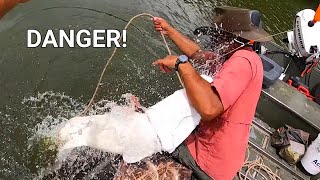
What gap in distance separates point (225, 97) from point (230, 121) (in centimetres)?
37

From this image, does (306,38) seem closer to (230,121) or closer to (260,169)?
(260,169)

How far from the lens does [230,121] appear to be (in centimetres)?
406

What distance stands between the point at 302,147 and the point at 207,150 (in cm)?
228

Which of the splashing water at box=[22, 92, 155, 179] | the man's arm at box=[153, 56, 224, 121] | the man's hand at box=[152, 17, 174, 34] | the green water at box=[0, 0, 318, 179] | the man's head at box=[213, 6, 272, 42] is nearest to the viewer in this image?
the man's arm at box=[153, 56, 224, 121]

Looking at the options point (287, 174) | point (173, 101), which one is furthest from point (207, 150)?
point (287, 174)

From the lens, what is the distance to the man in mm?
3784

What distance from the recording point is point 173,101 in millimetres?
4168

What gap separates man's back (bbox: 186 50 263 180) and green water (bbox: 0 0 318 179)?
2.43 meters

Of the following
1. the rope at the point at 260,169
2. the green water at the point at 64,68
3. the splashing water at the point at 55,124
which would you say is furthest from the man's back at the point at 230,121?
the green water at the point at 64,68

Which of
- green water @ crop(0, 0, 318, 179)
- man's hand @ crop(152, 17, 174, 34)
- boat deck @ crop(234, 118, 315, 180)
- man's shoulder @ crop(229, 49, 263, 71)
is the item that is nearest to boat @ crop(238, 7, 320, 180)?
boat deck @ crop(234, 118, 315, 180)

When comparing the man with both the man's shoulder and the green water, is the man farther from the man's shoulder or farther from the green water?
the green water

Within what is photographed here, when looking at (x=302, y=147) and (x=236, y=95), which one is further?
(x=302, y=147)

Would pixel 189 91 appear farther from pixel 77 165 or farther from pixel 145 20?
pixel 145 20

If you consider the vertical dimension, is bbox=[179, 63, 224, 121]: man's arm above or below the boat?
above
